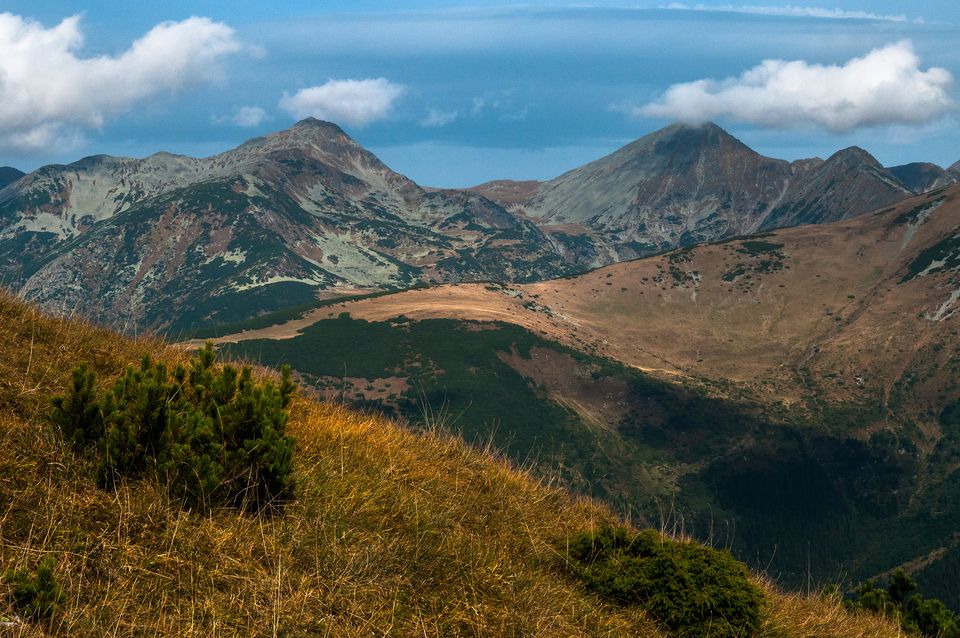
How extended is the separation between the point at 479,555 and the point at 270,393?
10.2ft

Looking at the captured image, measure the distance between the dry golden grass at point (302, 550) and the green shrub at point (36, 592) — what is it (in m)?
0.11

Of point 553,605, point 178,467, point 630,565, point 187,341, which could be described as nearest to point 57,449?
point 178,467

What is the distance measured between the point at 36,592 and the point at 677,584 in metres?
7.03

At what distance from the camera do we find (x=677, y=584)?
Answer: 8922mm

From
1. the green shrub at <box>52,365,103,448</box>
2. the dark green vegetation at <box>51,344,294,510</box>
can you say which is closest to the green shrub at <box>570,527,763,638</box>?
the dark green vegetation at <box>51,344,294,510</box>

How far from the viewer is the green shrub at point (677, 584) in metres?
8.63

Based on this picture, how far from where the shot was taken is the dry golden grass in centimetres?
606

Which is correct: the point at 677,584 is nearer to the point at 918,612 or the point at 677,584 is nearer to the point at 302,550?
the point at 302,550

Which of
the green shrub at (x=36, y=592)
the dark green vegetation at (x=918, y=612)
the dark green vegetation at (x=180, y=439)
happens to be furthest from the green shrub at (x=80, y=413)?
the dark green vegetation at (x=918, y=612)

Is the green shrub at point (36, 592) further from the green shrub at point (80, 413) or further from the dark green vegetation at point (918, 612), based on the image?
the dark green vegetation at point (918, 612)

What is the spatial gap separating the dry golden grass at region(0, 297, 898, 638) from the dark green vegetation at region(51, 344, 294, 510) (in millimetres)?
223

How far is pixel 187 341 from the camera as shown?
1541 cm

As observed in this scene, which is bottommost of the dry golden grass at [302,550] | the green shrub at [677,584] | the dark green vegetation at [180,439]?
the green shrub at [677,584]

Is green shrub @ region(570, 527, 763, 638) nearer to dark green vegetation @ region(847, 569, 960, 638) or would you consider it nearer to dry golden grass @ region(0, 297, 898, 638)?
dry golden grass @ region(0, 297, 898, 638)
